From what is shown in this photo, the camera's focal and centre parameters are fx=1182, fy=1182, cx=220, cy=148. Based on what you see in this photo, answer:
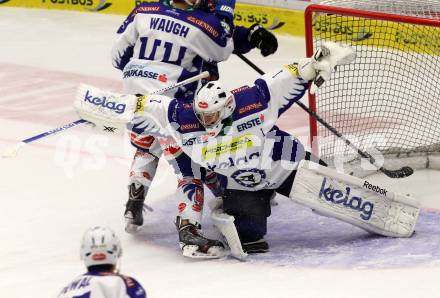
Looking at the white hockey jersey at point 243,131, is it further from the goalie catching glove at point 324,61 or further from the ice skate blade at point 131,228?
the ice skate blade at point 131,228

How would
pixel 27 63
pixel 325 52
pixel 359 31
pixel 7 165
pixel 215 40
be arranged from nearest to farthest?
1. pixel 325 52
2. pixel 215 40
3. pixel 359 31
4. pixel 7 165
5. pixel 27 63

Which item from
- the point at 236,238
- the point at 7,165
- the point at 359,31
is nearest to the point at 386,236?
the point at 236,238

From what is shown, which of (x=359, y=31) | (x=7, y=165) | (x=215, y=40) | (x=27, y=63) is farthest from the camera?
(x=27, y=63)

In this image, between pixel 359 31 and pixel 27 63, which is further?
pixel 27 63

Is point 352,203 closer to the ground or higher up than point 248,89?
closer to the ground

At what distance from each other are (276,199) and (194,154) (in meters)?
1.05

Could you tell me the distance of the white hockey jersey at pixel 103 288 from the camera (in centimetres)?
332

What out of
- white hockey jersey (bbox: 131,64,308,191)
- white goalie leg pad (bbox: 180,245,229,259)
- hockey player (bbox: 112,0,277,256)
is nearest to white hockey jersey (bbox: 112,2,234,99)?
hockey player (bbox: 112,0,277,256)

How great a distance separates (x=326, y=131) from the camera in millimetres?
6223

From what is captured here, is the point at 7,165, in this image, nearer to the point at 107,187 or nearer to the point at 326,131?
the point at 107,187

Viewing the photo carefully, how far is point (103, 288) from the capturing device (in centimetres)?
334

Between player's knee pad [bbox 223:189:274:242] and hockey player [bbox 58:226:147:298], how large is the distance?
1.75 meters

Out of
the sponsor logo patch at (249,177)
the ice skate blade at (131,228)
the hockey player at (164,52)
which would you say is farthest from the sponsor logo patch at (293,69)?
the ice skate blade at (131,228)

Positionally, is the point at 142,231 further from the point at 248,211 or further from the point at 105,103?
the point at 105,103
